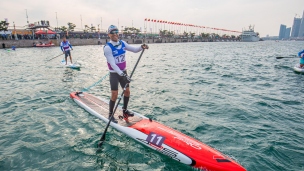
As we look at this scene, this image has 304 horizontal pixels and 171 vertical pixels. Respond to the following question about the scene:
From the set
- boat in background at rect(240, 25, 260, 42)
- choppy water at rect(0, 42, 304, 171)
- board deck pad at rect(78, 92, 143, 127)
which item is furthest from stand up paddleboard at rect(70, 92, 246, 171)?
boat in background at rect(240, 25, 260, 42)

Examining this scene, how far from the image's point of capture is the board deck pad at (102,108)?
21.1 feet

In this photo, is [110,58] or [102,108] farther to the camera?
[102,108]

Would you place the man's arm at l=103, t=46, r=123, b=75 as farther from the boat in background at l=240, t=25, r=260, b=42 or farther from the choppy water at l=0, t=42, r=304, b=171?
the boat in background at l=240, t=25, r=260, b=42

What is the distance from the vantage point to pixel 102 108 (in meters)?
7.88

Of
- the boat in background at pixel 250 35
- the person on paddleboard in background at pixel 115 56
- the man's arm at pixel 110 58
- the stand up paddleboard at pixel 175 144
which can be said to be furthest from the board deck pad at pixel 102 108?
the boat in background at pixel 250 35

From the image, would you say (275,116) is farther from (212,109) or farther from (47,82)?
(47,82)

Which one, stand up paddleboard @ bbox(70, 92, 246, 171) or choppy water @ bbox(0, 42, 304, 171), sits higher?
stand up paddleboard @ bbox(70, 92, 246, 171)

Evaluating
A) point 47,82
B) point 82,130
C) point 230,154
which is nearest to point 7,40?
point 47,82

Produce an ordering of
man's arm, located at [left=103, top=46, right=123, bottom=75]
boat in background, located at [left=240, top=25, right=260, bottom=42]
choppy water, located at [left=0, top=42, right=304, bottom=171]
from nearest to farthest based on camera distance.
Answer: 1. choppy water, located at [left=0, top=42, right=304, bottom=171]
2. man's arm, located at [left=103, top=46, right=123, bottom=75]
3. boat in background, located at [left=240, top=25, right=260, bottom=42]

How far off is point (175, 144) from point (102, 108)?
4.25 metres

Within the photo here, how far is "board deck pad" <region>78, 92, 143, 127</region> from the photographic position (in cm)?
644

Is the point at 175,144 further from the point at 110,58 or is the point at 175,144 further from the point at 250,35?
the point at 250,35

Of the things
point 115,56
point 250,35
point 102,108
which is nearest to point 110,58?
point 115,56

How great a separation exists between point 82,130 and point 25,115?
3.09 meters
